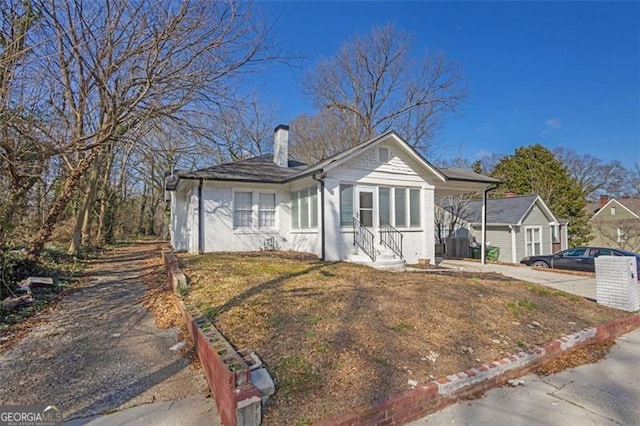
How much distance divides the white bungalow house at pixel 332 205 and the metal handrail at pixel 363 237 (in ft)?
0.11

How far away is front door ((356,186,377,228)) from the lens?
→ 11594mm

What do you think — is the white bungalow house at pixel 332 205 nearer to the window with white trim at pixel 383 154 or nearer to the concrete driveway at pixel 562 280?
the window with white trim at pixel 383 154

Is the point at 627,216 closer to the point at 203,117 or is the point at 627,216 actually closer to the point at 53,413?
the point at 203,117

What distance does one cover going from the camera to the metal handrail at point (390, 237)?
38.7 ft

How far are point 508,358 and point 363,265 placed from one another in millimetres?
6086

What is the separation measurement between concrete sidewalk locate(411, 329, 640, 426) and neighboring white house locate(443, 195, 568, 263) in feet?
55.5

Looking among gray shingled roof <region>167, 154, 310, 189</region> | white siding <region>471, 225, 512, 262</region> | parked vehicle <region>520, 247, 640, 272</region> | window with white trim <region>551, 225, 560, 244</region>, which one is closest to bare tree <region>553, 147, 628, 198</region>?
window with white trim <region>551, 225, 560, 244</region>

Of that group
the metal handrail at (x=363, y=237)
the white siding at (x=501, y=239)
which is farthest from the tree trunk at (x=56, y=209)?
the white siding at (x=501, y=239)

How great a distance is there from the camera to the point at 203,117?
28.6 feet

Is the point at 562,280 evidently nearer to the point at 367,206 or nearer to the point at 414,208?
the point at 414,208

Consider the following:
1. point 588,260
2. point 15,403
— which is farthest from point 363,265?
point 588,260

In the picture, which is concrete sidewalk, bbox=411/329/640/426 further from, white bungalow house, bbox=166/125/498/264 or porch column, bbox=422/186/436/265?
porch column, bbox=422/186/436/265

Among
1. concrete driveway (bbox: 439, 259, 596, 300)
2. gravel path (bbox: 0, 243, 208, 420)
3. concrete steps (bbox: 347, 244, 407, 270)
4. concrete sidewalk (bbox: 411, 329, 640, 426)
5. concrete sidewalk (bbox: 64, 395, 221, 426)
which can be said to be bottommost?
concrete sidewalk (bbox: 411, 329, 640, 426)

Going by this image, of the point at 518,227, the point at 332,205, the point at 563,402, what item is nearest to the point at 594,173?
the point at 518,227
